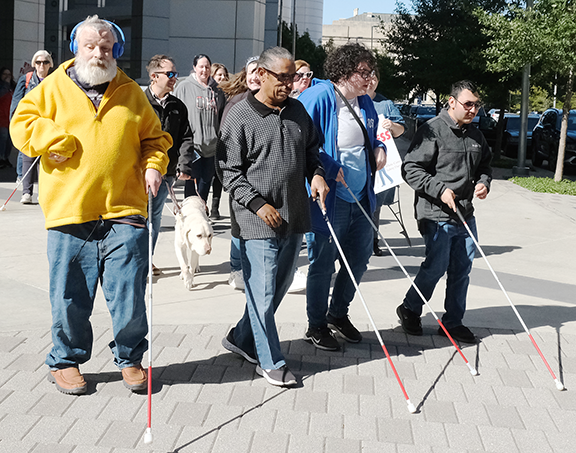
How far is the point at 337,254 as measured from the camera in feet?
16.4

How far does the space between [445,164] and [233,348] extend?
1.98m

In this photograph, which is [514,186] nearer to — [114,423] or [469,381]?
[469,381]

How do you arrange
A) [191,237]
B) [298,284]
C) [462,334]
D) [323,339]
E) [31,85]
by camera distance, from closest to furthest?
1. [323,339]
2. [462,334]
3. [191,237]
4. [298,284]
5. [31,85]

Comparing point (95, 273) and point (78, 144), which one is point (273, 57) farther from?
point (95, 273)

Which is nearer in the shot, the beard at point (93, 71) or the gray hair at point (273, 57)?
the beard at point (93, 71)

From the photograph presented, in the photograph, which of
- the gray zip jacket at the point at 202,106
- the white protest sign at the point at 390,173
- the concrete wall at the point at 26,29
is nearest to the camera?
the white protest sign at the point at 390,173

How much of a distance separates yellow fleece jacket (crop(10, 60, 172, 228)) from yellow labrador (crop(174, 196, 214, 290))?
227cm

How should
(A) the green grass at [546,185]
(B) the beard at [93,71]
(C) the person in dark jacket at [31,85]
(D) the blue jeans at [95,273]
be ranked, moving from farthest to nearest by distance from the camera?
1. (A) the green grass at [546,185]
2. (C) the person in dark jacket at [31,85]
3. (D) the blue jeans at [95,273]
4. (B) the beard at [93,71]

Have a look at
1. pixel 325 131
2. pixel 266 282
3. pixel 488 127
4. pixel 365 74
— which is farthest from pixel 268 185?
pixel 488 127

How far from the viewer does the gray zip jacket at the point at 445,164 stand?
514 centimetres

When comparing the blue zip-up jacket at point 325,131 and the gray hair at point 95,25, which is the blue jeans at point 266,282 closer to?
the blue zip-up jacket at point 325,131

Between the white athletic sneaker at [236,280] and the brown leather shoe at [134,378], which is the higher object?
the white athletic sneaker at [236,280]

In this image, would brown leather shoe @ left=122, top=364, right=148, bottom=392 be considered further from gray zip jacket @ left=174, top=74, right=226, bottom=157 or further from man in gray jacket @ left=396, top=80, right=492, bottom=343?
gray zip jacket @ left=174, top=74, right=226, bottom=157

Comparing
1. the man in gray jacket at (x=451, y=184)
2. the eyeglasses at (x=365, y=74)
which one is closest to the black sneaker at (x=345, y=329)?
the man in gray jacket at (x=451, y=184)
